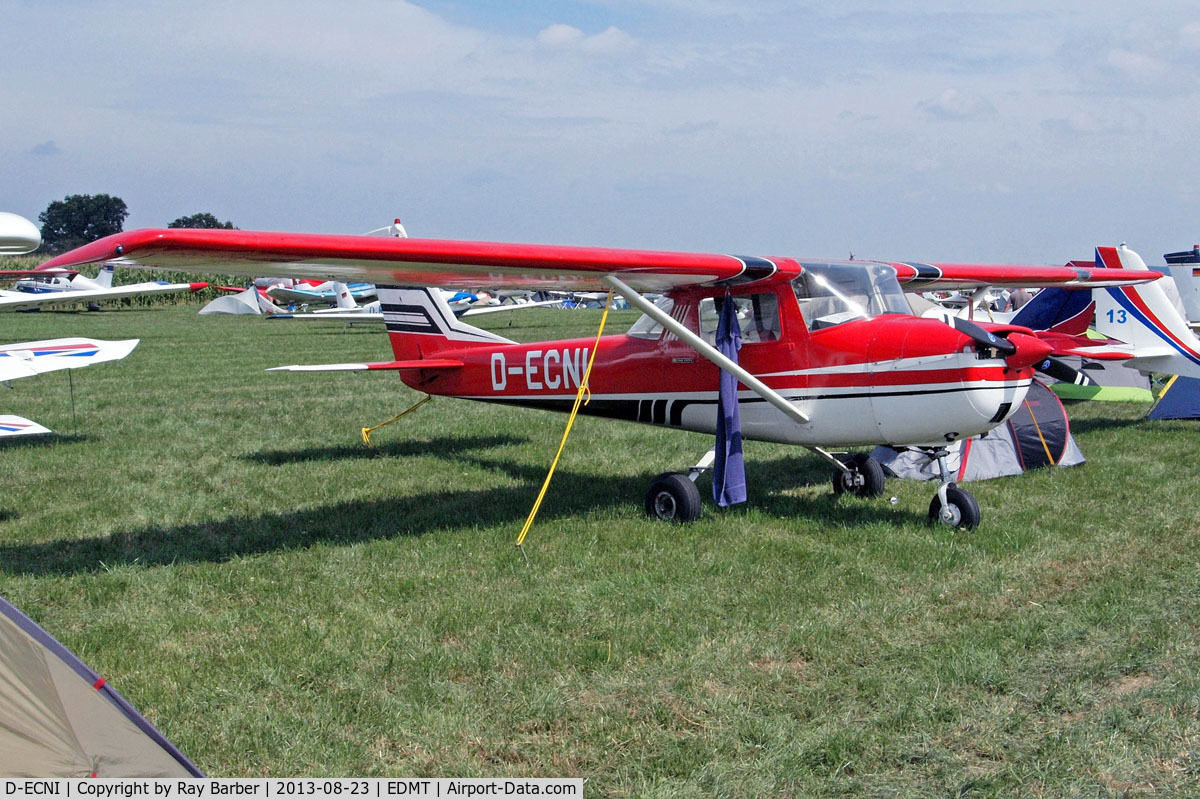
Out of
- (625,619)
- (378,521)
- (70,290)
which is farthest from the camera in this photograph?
(70,290)

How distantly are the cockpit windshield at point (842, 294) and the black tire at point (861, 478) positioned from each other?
5.18ft

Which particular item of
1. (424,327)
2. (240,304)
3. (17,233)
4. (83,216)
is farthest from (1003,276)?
(83,216)

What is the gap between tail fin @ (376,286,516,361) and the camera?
9.77 m

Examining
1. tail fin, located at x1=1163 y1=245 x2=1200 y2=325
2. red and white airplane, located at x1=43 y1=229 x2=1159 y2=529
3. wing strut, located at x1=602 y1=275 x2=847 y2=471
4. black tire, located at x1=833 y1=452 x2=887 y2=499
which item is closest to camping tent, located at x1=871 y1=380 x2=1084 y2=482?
black tire, located at x1=833 y1=452 x2=887 y2=499

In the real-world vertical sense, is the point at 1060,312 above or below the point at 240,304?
below

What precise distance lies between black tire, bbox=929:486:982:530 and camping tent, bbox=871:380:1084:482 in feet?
5.44

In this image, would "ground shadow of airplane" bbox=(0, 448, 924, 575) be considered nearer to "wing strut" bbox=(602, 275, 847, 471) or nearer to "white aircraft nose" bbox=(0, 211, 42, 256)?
"wing strut" bbox=(602, 275, 847, 471)

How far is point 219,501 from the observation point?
8039 mm

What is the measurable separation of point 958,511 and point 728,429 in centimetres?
175

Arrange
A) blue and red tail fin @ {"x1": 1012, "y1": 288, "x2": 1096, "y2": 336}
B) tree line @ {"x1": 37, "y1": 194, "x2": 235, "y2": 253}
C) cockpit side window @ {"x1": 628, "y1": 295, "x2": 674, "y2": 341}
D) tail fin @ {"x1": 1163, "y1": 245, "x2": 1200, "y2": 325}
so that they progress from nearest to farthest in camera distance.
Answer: cockpit side window @ {"x1": 628, "y1": 295, "x2": 674, "y2": 341} < blue and red tail fin @ {"x1": 1012, "y1": 288, "x2": 1096, "y2": 336} < tail fin @ {"x1": 1163, "y1": 245, "x2": 1200, "y2": 325} < tree line @ {"x1": 37, "y1": 194, "x2": 235, "y2": 253}

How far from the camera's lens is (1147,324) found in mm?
11734

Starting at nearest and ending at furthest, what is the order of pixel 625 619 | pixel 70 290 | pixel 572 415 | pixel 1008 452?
pixel 625 619, pixel 572 415, pixel 1008 452, pixel 70 290

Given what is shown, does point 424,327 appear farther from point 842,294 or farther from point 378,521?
point 842,294

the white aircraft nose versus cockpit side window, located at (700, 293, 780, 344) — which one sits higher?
the white aircraft nose
